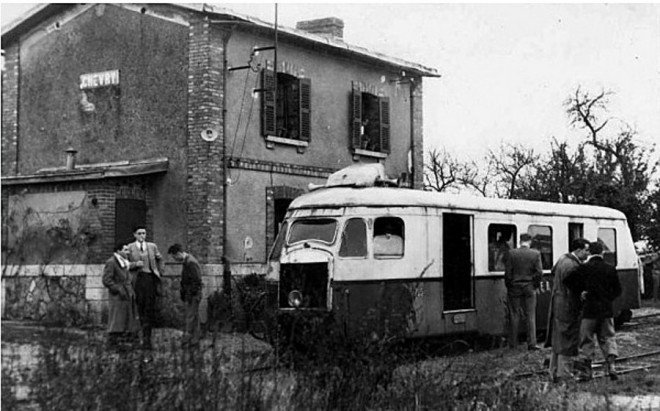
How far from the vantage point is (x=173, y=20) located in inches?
754

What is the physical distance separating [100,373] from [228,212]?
1337 cm

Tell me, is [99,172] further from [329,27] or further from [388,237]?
[329,27]

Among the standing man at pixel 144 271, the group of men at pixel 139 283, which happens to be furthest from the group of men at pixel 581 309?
the standing man at pixel 144 271

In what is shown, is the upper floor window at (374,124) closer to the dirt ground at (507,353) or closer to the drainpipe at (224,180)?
the drainpipe at (224,180)

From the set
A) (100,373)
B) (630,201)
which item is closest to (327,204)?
(100,373)

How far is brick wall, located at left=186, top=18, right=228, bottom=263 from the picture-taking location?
18672 millimetres

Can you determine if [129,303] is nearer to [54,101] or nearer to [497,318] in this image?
[497,318]

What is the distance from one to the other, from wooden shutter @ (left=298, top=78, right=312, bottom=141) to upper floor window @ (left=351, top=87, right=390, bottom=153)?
6.19 ft

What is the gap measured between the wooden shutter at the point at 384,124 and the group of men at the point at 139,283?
30.7 feet

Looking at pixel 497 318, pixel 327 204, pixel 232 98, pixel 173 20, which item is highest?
pixel 173 20

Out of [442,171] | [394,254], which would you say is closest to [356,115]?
[394,254]

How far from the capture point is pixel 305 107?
2105cm

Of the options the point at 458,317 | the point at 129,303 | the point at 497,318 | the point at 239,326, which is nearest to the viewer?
the point at 239,326

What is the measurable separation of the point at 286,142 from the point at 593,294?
33.3 ft
